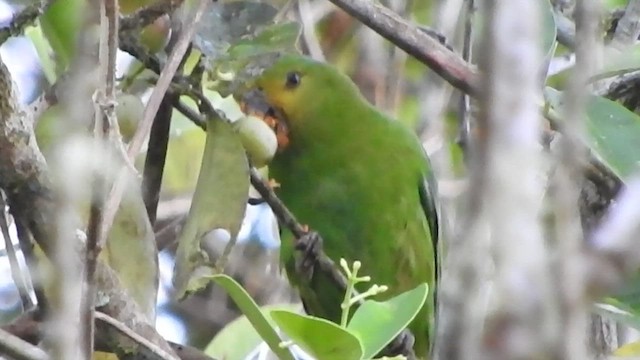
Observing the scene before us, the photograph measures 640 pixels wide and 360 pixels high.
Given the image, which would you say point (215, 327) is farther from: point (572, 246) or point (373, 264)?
point (572, 246)

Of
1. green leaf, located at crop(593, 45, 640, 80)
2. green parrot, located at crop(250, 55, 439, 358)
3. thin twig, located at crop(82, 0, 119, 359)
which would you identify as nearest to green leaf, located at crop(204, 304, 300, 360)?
green parrot, located at crop(250, 55, 439, 358)

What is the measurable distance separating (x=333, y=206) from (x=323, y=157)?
8cm

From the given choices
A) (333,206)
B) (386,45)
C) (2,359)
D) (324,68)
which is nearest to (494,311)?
(2,359)

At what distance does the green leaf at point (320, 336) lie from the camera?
2.07ft

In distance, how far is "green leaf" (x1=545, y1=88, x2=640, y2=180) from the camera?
0.81m

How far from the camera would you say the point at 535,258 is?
20 cm

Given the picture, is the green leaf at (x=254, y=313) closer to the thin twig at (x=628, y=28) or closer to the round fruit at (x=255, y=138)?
the round fruit at (x=255, y=138)

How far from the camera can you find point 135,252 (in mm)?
732

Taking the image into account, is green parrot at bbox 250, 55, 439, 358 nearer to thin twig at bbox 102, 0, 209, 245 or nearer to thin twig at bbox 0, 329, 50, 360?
thin twig at bbox 102, 0, 209, 245

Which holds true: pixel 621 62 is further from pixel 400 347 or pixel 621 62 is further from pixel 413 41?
pixel 400 347

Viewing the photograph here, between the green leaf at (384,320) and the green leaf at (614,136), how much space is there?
0.76 ft

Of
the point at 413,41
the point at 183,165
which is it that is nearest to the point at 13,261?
the point at 413,41

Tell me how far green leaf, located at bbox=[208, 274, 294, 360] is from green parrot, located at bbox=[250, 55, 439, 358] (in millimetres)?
652

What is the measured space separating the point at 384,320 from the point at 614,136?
288 mm
